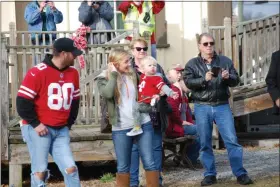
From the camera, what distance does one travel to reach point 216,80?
9672 millimetres

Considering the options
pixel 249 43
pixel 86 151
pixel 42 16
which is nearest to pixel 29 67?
pixel 86 151

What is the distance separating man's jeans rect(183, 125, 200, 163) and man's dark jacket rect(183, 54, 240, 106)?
1645 mm

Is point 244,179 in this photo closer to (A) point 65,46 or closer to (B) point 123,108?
(B) point 123,108

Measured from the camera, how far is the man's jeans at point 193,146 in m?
11.5

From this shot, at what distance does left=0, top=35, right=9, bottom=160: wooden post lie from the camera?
34.3 ft

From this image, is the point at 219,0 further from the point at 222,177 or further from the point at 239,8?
the point at 222,177

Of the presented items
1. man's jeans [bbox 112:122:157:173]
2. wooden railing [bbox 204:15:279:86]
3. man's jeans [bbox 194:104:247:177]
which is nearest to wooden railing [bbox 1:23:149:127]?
man's jeans [bbox 194:104:247:177]

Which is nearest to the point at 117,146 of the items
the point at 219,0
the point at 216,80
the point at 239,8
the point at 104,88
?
the point at 104,88

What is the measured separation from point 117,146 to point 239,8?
856 cm

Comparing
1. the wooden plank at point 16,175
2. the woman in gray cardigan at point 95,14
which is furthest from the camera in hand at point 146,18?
the wooden plank at point 16,175

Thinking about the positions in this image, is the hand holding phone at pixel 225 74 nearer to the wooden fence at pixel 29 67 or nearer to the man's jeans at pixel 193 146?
the wooden fence at pixel 29 67

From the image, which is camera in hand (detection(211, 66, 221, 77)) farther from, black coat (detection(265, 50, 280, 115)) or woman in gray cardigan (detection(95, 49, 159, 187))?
woman in gray cardigan (detection(95, 49, 159, 187))

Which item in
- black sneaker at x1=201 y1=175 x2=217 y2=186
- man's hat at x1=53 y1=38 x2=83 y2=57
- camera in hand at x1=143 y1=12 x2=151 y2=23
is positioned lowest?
black sneaker at x1=201 y1=175 x2=217 y2=186

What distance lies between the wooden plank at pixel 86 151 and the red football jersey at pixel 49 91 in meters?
2.73
